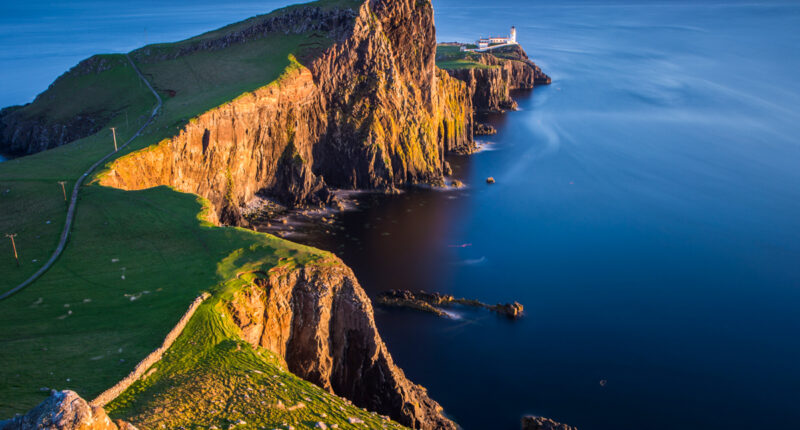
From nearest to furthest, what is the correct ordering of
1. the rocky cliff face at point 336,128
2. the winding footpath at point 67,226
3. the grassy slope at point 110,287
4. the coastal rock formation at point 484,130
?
the grassy slope at point 110,287 < the winding footpath at point 67,226 < the rocky cliff face at point 336,128 < the coastal rock formation at point 484,130

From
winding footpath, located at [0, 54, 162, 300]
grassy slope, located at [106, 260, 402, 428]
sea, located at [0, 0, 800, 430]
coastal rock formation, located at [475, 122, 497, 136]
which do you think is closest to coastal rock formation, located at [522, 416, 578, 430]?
sea, located at [0, 0, 800, 430]

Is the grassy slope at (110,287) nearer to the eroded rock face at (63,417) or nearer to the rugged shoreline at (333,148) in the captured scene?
the rugged shoreline at (333,148)

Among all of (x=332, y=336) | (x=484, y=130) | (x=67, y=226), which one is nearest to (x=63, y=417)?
(x=332, y=336)

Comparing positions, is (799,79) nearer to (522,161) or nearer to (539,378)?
(522,161)

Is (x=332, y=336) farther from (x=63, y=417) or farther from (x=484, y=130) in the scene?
(x=484, y=130)

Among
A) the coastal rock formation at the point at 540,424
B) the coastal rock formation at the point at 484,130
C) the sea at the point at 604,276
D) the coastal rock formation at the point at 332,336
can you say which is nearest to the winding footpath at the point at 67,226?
the coastal rock formation at the point at 332,336

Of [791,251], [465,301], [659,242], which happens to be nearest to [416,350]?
[465,301]
